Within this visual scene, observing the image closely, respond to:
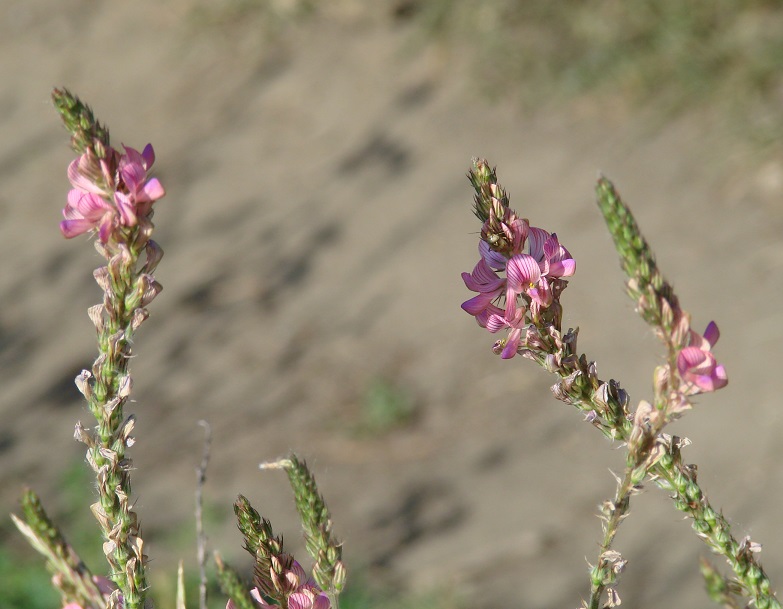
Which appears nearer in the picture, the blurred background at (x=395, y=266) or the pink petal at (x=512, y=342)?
the pink petal at (x=512, y=342)

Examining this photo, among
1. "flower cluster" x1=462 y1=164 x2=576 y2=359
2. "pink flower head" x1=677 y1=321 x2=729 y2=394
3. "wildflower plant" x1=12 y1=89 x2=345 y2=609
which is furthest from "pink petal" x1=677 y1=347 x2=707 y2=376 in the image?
"wildflower plant" x1=12 y1=89 x2=345 y2=609

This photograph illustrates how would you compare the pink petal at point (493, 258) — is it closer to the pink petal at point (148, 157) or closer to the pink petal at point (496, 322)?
the pink petal at point (496, 322)

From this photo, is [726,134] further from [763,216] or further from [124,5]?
[124,5]

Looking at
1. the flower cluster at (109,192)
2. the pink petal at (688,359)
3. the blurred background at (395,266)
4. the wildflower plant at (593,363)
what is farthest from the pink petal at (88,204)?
the blurred background at (395,266)

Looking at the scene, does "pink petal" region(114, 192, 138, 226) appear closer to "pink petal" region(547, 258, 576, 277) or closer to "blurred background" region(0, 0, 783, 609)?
"pink petal" region(547, 258, 576, 277)

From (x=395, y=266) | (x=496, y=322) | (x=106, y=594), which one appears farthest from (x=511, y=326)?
(x=395, y=266)

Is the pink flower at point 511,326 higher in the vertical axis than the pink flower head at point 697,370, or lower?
higher
